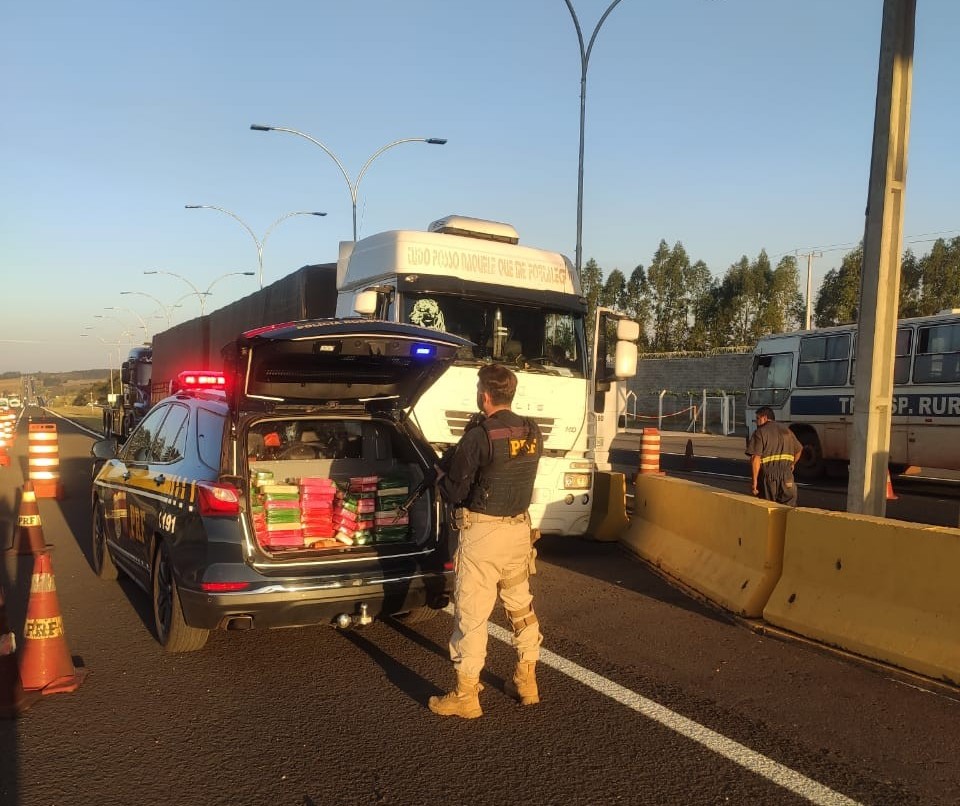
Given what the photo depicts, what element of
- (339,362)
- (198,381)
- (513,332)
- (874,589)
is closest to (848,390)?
(513,332)

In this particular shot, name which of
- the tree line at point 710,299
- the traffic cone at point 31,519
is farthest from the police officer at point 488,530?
the tree line at point 710,299

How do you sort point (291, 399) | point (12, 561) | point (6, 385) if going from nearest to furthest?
point (291, 399), point (12, 561), point (6, 385)

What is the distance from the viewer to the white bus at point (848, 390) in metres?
14.6

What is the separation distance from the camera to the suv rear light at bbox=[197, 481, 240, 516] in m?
4.82

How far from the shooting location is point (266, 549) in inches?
195

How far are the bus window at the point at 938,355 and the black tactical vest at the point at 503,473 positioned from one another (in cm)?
1296

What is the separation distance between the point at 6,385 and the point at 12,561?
216 m

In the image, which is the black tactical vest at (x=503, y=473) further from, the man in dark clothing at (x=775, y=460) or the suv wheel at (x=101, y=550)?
the man in dark clothing at (x=775, y=460)

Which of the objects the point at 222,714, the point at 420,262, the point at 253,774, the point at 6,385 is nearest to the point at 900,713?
the point at 253,774

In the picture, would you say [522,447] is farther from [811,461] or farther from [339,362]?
[811,461]

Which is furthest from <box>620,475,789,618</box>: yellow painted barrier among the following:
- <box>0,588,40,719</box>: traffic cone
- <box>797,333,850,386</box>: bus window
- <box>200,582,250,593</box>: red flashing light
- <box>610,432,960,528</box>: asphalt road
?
<box>797,333,850,386</box>: bus window

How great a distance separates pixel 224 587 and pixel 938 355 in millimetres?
14077

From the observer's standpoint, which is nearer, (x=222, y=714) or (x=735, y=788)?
(x=735, y=788)

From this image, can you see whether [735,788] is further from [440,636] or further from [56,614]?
[56,614]
